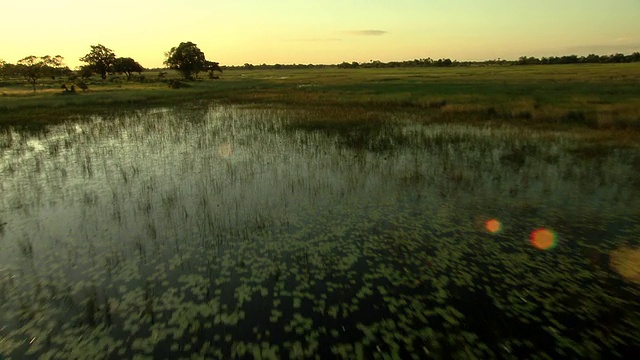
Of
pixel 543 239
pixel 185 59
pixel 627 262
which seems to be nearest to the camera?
pixel 627 262

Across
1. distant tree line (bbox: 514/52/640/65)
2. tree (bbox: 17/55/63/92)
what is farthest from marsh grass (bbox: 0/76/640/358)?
distant tree line (bbox: 514/52/640/65)

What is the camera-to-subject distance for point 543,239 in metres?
10.2

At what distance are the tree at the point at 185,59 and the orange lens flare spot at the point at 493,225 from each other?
109 metres

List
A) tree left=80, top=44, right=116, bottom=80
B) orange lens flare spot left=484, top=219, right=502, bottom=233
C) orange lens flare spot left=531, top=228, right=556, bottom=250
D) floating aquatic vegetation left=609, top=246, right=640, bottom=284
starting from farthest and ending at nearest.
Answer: tree left=80, top=44, right=116, bottom=80, orange lens flare spot left=484, top=219, right=502, bottom=233, orange lens flare spot left=531, top=228, right=556, bottom=250, floating aquatic vegetation left=609, top=246, right=640, bottom=284

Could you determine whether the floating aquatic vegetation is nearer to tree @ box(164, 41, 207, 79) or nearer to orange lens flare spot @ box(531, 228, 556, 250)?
orange lens flare spot @ box(531, 228, 556, 250)

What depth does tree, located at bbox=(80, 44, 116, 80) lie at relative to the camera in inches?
4173

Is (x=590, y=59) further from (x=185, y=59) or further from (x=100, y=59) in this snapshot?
(x=100, y=59)

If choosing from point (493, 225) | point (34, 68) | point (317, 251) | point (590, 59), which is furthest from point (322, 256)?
point (590, 59)

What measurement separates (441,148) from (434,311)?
1476cm

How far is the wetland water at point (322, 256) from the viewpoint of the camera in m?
6.60

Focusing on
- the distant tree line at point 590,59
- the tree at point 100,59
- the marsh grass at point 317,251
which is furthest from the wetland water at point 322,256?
the distant tree line at point 590,59

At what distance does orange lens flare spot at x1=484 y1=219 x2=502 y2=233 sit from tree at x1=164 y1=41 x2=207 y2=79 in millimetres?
108643

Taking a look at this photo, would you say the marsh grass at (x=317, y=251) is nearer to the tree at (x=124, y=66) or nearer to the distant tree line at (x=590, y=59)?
the tree at (x=124, y=66)

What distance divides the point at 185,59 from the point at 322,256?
111500 millimetres
